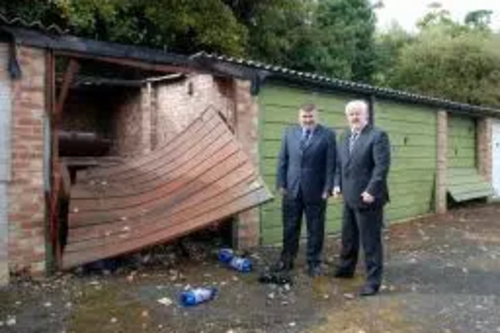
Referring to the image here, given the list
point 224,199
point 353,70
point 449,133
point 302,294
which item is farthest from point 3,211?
point 353,70

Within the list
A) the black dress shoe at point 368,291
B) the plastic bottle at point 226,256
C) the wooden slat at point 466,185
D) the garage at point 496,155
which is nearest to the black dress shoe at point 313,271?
Result: the black dress shoe at point 368,291

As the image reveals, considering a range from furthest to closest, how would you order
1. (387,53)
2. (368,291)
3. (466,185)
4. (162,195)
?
1. (387,53)
2. (466,185)
3. (162,195)
4. (368,291)

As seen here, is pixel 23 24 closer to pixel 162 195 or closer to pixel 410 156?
pixel 162 195

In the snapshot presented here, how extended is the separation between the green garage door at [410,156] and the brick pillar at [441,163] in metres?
0.13

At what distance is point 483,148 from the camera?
18.8 m

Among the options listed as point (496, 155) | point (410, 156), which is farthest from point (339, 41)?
point (410, 156)

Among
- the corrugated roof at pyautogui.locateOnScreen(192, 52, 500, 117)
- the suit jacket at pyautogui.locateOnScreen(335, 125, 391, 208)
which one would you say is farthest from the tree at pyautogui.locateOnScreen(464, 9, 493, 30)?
the suit jacket at pyautogui.locateOnScreen(335, 125, 391, 208)

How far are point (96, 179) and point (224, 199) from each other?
5.70 ft

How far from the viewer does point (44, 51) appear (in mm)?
7734

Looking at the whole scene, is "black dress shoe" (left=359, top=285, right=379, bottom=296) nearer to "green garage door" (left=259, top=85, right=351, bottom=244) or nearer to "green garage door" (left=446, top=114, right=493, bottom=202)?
"green garage door" (left=259, top=85, right=351, bottom=244)

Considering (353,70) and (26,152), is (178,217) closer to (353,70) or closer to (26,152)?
(26,152)

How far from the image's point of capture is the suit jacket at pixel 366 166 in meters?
7.16

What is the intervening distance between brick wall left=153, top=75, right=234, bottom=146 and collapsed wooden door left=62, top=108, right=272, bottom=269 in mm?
702

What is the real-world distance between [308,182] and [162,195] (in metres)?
1.89
